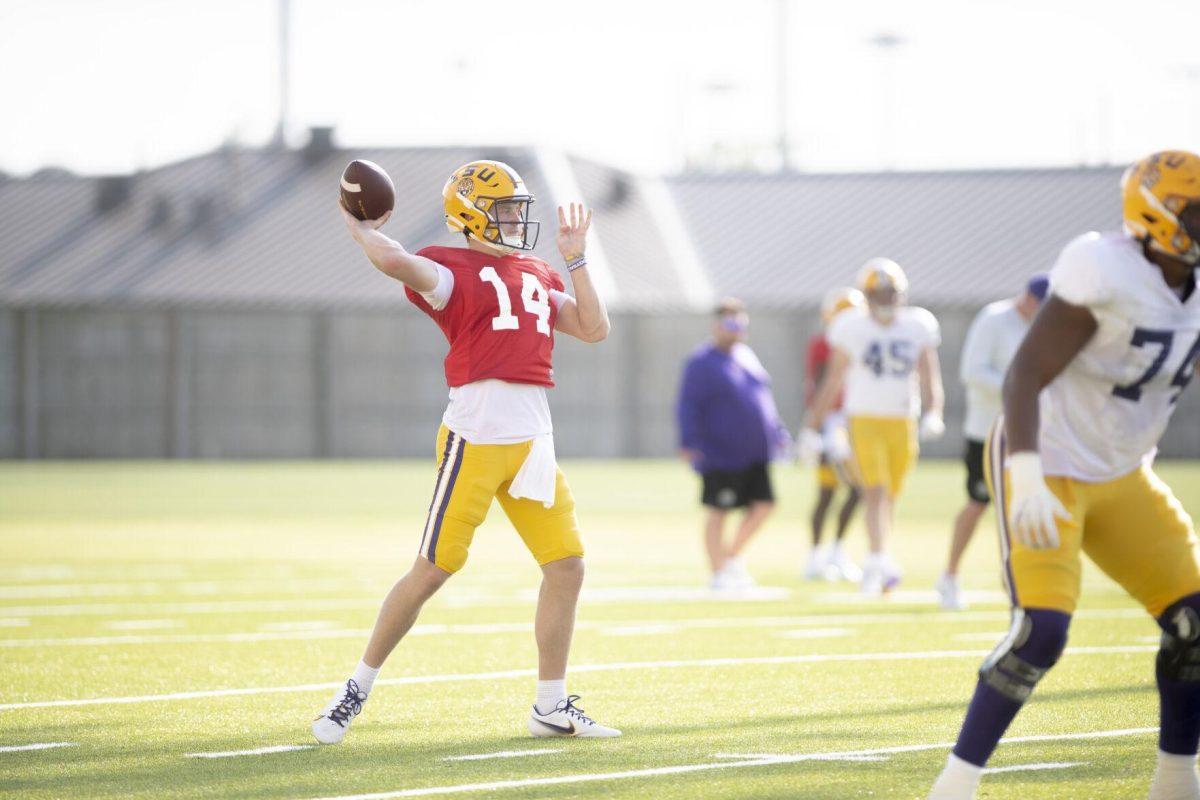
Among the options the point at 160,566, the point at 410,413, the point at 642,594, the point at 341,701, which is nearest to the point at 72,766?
the point at 341,701

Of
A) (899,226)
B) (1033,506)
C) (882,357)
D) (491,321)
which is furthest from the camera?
(899,226)

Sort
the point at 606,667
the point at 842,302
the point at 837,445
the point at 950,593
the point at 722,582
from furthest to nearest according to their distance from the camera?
the point at 842,302
the point at 837,445
the point at 722,582
the point at 950,593
the point at 606,667

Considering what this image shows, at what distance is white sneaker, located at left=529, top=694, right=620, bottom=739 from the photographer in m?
6.75

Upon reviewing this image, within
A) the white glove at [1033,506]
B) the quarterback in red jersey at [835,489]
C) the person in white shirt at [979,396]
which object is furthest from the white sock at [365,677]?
the quarterback in red jersey at [835,489]

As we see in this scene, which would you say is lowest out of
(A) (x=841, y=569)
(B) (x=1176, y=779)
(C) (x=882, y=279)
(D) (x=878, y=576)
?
(A) (x=841, y=569)

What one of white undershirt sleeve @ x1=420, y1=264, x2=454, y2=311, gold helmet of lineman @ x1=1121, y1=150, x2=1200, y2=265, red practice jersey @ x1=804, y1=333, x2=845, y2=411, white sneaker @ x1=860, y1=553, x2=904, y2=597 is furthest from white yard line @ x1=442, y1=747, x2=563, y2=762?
red practice jersey @ x1=804, y1=333, x2=845, y2=411

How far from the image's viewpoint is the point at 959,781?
17.1 ft

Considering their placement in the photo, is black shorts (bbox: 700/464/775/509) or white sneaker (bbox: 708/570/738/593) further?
black shorts (bbox: 700/464/775/509)

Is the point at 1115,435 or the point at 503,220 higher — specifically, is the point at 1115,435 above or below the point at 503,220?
below

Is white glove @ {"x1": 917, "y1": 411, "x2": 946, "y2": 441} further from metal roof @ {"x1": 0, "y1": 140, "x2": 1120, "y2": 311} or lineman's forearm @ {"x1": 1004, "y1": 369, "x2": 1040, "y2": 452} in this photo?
metal roof @ {"x1": 0, "y1": 140, "x2": 1120, "y2": 311}

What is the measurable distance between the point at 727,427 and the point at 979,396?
2220 millimetres

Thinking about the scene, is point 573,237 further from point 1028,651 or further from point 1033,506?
point 1028,651

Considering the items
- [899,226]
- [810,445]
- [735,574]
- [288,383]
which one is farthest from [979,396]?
[899,226]

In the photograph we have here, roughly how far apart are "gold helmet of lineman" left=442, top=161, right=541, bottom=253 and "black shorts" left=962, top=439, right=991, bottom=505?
5.19 m
